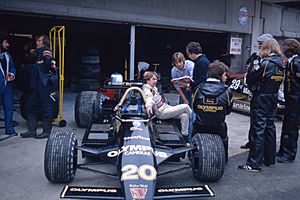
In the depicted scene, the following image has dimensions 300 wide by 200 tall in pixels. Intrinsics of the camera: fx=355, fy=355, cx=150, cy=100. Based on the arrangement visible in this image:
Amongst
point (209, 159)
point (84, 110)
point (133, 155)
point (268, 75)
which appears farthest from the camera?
point (84, 110)

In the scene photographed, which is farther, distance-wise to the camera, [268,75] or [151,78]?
[151,78]

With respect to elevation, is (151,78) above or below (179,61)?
below

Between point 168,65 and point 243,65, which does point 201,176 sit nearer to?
point 243,65

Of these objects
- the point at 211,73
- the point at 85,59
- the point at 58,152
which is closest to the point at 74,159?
the point at 58,152

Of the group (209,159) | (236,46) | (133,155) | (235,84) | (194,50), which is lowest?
(209,159)

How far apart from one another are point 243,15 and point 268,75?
9.56 m

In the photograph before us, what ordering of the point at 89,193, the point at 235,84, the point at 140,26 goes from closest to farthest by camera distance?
the point at 89,193
the point at 235,84
the point at 140,26

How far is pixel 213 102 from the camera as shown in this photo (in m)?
4.53

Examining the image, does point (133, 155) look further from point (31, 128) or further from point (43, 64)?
point (31, 128)

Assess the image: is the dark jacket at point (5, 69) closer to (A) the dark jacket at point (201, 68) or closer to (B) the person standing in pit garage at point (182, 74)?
(B) the person standing in pit garage at point (182, 74)

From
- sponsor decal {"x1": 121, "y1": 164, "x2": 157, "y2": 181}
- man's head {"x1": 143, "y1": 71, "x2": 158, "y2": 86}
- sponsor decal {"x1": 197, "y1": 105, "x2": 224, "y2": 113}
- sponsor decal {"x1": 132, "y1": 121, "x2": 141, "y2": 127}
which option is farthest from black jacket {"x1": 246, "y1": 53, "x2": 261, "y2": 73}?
sponsor decal {"x1": 121, "y1": 164, "x2": 157, "y2": 181}

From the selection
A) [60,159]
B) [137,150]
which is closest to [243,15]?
[137,150]

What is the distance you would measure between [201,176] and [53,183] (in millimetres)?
1766

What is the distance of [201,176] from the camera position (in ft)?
13.9
